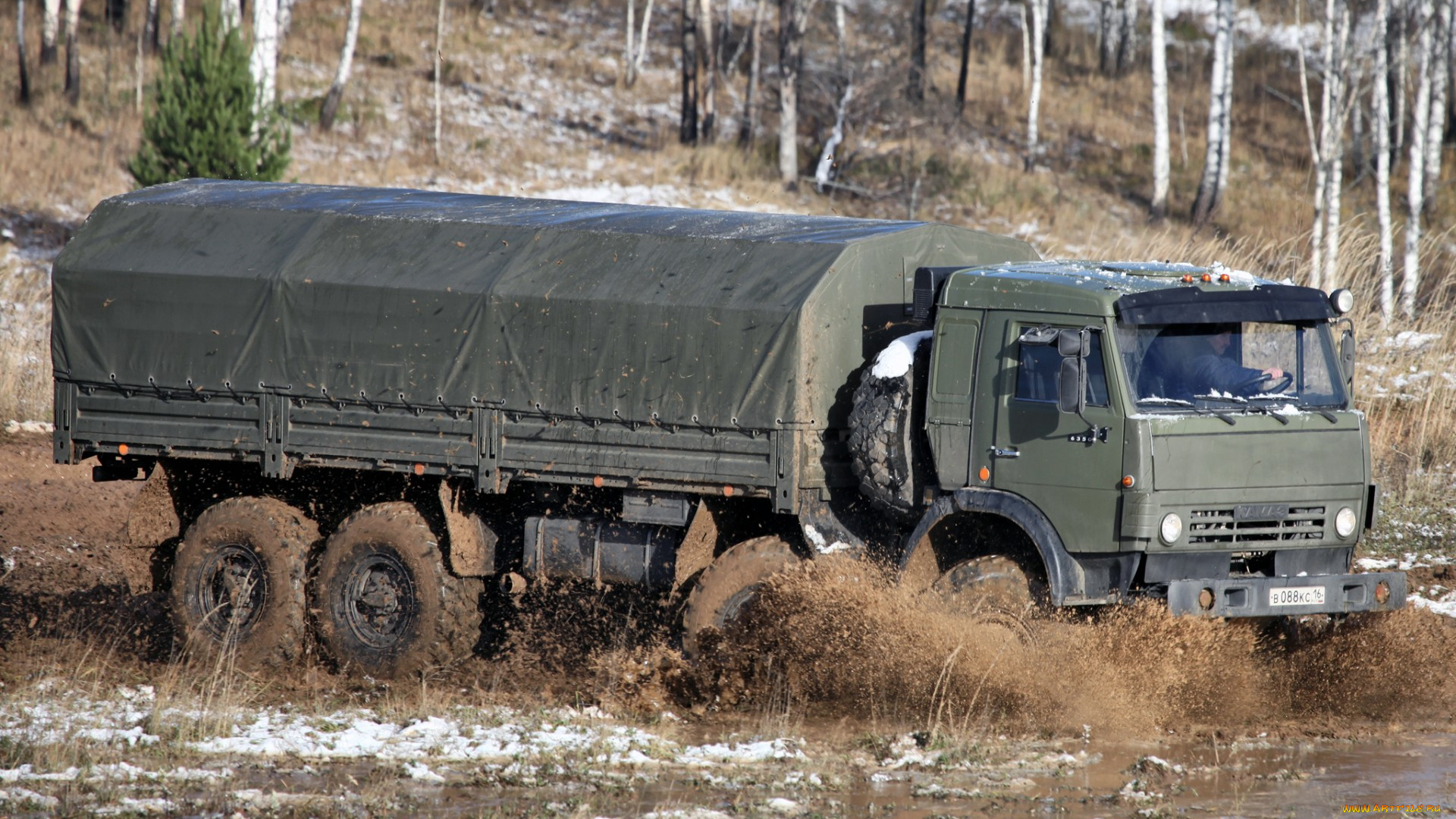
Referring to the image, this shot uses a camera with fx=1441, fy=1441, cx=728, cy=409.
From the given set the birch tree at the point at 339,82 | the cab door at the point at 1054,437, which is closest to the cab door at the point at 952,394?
the cab door at the point at 1054,437

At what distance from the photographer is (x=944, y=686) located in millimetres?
8156

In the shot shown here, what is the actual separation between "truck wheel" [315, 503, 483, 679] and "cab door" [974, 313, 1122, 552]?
3795 mm

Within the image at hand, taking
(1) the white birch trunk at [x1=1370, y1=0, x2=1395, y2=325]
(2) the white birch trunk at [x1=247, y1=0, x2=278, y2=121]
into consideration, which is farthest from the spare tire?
(2) the white birch trunk at [x1=247, y1=0, x2=278, y2=121]

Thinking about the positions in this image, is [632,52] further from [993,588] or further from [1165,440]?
[1165,440]

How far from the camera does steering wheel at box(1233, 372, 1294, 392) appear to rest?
820cm

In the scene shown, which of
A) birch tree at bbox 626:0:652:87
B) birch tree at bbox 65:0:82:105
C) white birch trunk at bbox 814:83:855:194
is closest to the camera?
white birch trunk at bbox 814:83:855:194

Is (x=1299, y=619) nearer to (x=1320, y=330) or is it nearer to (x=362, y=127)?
(x=1320, y=330)

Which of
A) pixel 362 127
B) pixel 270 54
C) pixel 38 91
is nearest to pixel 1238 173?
pixel 362 127

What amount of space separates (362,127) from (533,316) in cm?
2712

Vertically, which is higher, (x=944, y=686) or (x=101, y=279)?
(x=101, y=279)

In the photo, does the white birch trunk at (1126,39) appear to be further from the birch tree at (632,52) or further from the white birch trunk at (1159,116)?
the birch tree at (632,52)

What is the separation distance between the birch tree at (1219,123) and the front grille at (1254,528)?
73.5 feet

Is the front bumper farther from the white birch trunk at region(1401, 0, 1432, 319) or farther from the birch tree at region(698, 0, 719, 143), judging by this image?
the birch tree at region(698, 0, 719, 143)

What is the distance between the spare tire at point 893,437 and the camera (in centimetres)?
863
